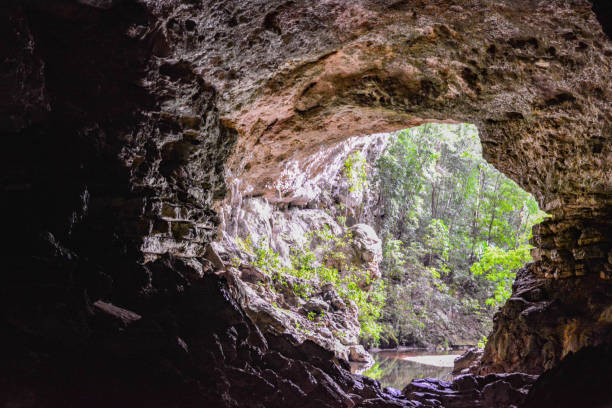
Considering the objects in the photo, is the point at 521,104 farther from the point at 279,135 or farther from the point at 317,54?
the point at 279,135

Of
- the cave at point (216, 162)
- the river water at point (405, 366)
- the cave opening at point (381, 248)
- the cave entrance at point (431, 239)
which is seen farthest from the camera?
the cave entrance at point (431, 239)

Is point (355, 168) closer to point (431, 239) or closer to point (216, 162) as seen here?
point (431, 239)

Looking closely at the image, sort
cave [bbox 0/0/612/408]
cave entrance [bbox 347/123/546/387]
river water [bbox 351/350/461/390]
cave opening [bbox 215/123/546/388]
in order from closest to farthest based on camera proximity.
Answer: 1. cave [bbox 0/0/612/408]
2. cave opening [bbox 215/123/546/388]
3. river water [bbox 351/350/461/390]
4. cave entrance [bbox 347/123/546/387]

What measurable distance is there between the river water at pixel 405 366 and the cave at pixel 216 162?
6242 millimetres

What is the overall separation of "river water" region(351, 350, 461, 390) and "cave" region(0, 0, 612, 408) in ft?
20.5

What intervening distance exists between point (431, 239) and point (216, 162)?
63.8 feet

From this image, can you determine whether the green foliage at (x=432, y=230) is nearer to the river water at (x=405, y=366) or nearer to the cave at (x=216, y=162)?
the river water at (x=405, y=366)

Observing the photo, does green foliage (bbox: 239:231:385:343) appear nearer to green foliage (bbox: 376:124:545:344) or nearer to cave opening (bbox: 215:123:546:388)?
cave opening (bbox: 215:123:546:388)

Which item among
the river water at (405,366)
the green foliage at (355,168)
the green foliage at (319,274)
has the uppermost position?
the green foliage at (355,168)

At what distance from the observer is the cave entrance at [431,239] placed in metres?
21.1

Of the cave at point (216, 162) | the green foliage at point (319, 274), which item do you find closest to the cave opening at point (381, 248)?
the green foliage at point (319, 274)

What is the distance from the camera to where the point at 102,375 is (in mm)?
3689

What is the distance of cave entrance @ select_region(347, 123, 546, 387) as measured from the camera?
21141mm

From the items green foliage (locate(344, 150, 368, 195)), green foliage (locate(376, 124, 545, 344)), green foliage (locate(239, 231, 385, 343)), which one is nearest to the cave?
green foliage (locate(239, 231, 385, 343))
